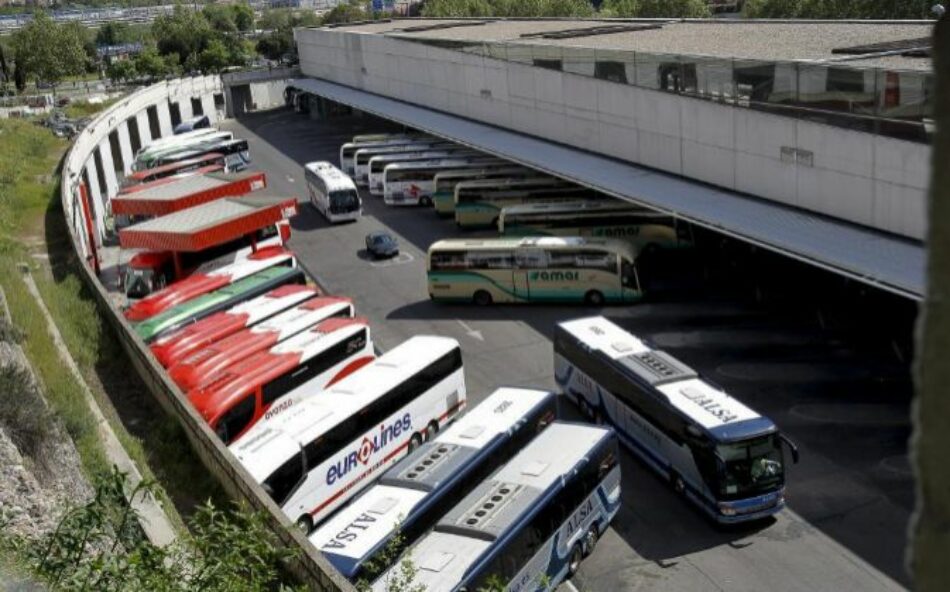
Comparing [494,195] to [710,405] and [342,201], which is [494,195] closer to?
[342,201]

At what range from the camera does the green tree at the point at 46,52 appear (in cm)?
7388

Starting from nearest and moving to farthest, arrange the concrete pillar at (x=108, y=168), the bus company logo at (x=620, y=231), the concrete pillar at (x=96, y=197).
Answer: the bus company logo at (x=620, y=231)
the concrete pillar at (x=96, y=197)
the concrete pillar at (x=108, y=168)

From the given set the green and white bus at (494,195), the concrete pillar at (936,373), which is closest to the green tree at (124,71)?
the green and white bus at (494,195)

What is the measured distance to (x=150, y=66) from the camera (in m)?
80.4

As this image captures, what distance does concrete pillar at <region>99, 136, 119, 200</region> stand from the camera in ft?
148

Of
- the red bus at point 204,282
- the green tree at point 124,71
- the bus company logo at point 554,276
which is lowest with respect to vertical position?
the bus company logo at point 554,276

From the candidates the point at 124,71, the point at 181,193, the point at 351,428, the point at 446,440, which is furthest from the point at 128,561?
the point at 124,71

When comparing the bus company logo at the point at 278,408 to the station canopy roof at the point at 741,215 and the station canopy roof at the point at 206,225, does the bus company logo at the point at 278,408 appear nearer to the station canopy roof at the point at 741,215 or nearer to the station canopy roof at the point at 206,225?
the station canopy roof at the point at 206,225

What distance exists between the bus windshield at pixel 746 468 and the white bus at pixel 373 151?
28.9 m

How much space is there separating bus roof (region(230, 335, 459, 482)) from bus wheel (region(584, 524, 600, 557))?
453 centimetres

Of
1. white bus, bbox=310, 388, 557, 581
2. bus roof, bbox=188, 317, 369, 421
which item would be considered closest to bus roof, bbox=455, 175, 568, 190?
bus roof, bbox=188, 317, 369, 421

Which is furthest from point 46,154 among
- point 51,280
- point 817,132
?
point 817,132

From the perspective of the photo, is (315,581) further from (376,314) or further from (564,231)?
(564,231)

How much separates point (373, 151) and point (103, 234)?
1170 cm
